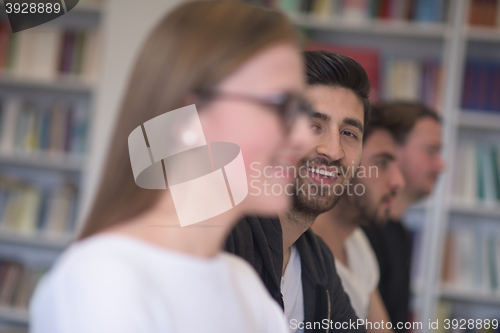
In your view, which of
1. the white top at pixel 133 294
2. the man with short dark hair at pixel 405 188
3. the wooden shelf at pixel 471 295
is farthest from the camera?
the wooden shelf at pixel 471 295

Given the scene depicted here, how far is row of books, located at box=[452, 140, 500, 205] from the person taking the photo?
78.7 inches

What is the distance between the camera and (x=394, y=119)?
626mm

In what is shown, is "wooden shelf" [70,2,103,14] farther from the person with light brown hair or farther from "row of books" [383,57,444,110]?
the person with light brown hair

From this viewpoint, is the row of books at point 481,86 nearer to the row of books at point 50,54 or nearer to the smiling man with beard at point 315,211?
the row of books at point 50,54

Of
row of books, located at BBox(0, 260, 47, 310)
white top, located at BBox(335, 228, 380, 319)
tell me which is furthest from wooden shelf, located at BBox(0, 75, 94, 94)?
white top, located at BBox(335, 228, 380, 319)

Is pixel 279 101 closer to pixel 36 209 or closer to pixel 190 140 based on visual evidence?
pixel 190 140

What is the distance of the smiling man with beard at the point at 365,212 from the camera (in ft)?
1.50

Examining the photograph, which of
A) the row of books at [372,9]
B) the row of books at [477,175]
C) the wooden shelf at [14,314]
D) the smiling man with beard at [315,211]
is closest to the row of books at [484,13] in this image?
the row of books at [372,9]

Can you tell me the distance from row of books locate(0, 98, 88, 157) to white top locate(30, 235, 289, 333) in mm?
2025

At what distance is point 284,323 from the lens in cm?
38

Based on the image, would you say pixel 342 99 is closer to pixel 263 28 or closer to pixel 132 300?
pixel 263 28

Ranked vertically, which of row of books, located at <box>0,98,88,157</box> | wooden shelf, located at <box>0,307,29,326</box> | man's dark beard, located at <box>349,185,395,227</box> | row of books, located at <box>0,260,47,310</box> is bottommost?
wooden shelf, located at <box>0,307,29,326</box>

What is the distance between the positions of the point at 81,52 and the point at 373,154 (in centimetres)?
203

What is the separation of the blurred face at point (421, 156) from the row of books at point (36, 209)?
1.75 m
